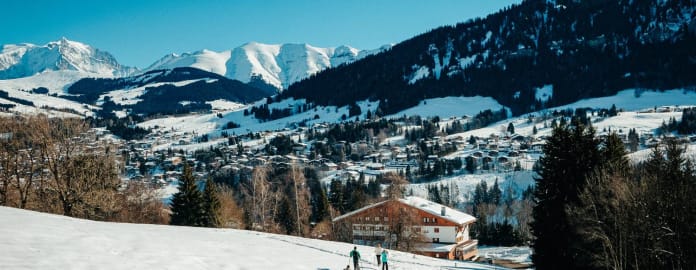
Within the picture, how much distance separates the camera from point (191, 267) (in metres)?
20.4

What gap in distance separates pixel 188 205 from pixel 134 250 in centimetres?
4077

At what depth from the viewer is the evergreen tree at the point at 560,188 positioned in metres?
34.4

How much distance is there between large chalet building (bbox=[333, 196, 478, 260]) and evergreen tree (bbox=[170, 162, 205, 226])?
20369mm

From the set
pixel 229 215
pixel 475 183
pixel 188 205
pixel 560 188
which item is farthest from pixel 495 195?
pixel 560 188

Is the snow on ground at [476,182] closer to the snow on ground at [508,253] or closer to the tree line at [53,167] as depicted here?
the snow on ground at [508,253]

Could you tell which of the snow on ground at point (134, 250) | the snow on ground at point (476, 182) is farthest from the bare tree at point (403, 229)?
the snow on ground at point (476, 182)

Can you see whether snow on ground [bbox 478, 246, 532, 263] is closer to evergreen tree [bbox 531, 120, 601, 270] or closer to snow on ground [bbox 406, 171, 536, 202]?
snow on ground [bbox 406, 171, 536, 202]

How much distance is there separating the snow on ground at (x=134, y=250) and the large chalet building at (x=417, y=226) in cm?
3298

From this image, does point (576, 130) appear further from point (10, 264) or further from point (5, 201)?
point (5, 201)

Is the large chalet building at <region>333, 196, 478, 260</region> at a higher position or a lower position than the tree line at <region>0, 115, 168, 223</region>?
lower

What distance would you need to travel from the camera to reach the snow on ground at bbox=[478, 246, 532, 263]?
277ft

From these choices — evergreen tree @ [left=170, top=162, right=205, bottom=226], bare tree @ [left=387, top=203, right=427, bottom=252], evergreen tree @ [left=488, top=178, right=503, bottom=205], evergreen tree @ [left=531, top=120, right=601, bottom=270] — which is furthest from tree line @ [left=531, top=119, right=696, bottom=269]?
evergreen tree @ [left=488, top=178, right=503, bottom=205]

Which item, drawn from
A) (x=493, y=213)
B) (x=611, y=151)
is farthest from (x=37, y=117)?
(x=493, y=213)

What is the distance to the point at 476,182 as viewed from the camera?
160 meters
